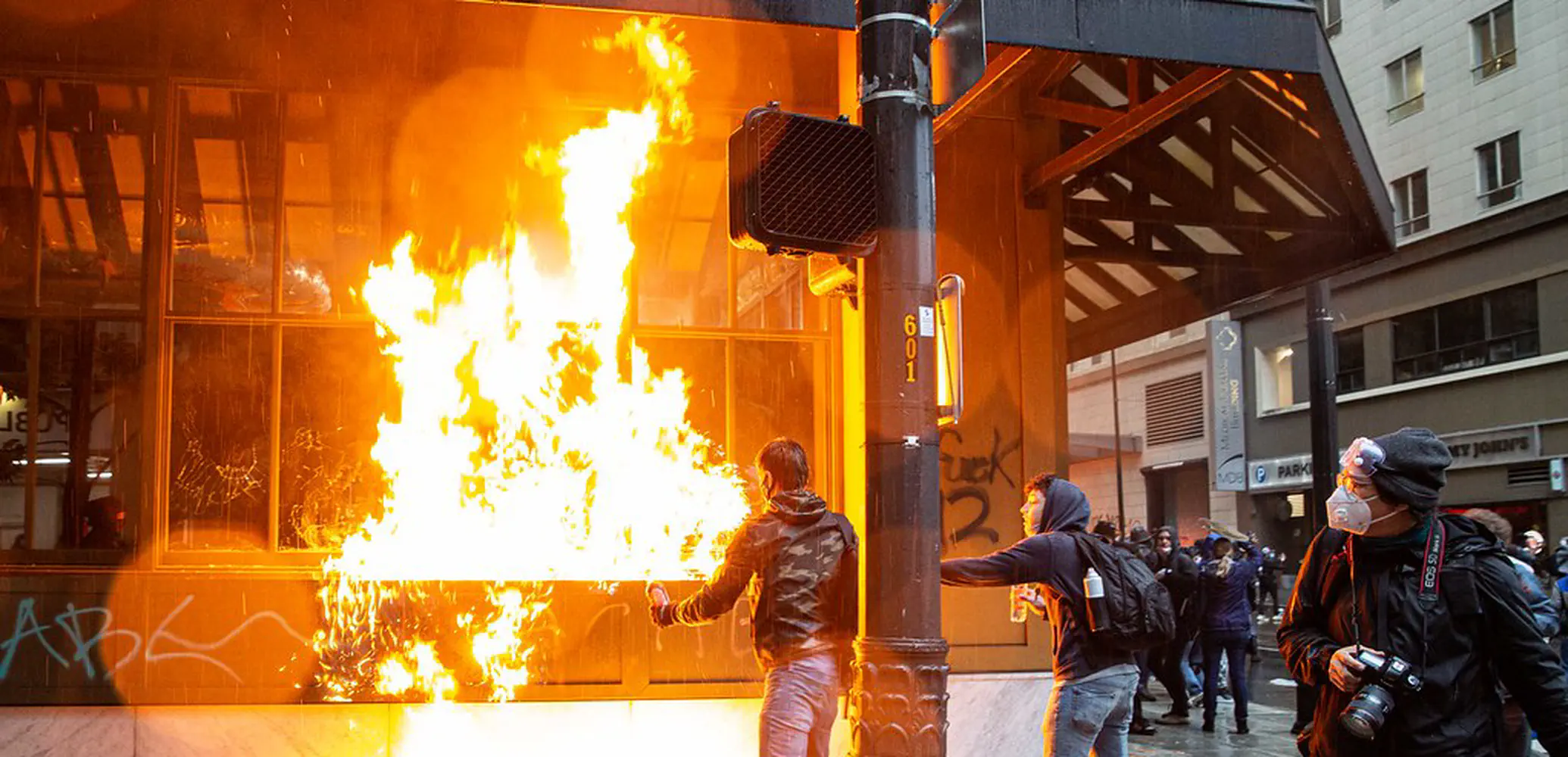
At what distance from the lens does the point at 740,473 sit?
8.33 m

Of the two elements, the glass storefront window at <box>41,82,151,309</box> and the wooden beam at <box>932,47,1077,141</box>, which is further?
the glass storefront window at <box>41,82,151,309</box>

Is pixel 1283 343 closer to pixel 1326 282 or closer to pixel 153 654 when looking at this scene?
pixel 1326 282

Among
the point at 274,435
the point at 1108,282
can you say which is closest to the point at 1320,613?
the point at 274,435

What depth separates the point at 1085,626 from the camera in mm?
5512

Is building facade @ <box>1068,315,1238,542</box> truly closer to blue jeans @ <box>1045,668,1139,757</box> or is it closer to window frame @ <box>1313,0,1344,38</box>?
window frame @ <box>1313,0,1344,38</box>

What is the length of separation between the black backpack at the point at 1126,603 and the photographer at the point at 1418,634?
63.9 inches

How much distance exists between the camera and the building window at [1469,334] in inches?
978

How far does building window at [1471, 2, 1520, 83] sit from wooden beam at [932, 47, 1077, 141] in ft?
71.4

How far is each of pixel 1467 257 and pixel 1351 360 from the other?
449 centimetres

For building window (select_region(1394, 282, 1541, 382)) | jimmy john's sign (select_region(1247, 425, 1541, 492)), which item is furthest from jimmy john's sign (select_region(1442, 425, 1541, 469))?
building window (select_region(1394, 282, 1541, 382))

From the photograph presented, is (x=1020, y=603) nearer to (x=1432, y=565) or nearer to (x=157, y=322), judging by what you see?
(x=1432, y=565)

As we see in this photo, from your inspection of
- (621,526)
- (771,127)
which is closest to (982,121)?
(621,526)

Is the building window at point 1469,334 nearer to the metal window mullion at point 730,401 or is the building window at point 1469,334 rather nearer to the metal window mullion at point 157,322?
the metal window mullion at point 730,401

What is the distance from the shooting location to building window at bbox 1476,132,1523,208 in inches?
992
